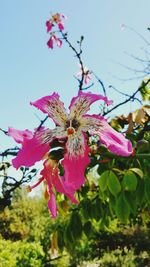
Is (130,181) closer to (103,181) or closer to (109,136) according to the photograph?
(103,181)

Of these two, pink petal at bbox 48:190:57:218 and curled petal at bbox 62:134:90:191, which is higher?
curled petal at bbox 62:134:90:191

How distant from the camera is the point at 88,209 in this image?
7.80 feet

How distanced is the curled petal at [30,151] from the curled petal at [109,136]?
Answer: 3.4 inches

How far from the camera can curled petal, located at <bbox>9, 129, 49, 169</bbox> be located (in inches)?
24.8

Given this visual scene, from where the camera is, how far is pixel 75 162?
2.11 ft

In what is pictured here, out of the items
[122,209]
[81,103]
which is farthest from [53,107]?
[122,209]

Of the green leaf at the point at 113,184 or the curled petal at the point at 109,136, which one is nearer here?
the curled petal at the point at 109,136

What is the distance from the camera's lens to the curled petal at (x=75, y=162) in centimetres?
62

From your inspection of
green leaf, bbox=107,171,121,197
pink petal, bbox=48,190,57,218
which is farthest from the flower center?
green leaf, bbox=107,171,121,197

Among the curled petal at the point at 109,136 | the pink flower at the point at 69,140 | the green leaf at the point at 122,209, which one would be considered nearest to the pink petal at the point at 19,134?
the pink flower at the point at 69,140

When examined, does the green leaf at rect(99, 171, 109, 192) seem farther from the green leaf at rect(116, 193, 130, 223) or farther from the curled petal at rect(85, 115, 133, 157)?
the curled petal at rect(85, 115, 133, 157)

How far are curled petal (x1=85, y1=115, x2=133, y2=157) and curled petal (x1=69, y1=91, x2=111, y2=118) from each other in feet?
0.05

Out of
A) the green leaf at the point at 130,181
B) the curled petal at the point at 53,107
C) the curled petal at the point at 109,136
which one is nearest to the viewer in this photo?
the curled petal at the point at 109,136

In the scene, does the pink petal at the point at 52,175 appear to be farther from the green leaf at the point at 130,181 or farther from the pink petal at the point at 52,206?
the green leaf at the point at 130,181
